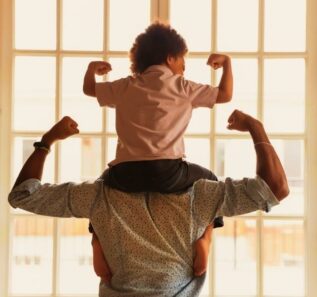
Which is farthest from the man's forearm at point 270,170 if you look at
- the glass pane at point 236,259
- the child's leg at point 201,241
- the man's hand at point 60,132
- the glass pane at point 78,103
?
the glass pane at point 78,103

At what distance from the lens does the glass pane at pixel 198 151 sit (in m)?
2.13

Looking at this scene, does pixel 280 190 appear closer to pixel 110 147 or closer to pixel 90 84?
pixel 90 84

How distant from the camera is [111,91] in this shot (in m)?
1.40

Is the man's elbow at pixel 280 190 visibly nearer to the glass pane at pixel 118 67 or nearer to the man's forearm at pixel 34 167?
the man's forearm at pixel 34 167

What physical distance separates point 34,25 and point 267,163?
133 centimetres

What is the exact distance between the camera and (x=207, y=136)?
210 centimetres

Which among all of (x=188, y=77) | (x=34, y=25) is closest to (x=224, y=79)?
(x=188, y=77)

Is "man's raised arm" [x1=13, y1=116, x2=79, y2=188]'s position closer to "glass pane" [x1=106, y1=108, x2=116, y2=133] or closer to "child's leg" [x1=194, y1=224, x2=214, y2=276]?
"child's leg" [x1=194, y1=224, x2=214, y2=276]

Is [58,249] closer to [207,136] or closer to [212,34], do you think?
[207,136]

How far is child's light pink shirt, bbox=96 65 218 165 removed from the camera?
4.34 feet

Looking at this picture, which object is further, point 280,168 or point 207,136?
point 207,136

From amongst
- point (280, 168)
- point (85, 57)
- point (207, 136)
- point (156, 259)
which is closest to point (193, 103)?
point (280, 168)

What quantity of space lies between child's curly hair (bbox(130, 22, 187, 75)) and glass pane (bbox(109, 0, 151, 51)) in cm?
77

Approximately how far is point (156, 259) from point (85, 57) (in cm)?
110
